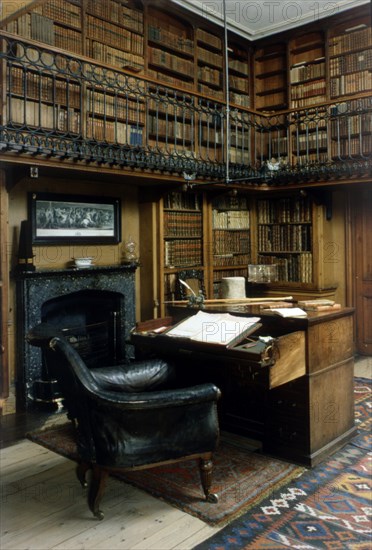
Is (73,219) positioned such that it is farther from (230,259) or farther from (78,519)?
(78,519)

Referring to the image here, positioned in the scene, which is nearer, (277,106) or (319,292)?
(319,292)

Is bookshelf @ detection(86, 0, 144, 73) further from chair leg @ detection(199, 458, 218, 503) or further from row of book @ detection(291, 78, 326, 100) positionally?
chair leg @ detection(199, 458, 218, 503)

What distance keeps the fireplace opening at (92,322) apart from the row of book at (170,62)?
2.84 m

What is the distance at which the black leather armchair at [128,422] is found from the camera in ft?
7.38

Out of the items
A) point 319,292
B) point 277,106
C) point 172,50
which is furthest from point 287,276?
point 172,50

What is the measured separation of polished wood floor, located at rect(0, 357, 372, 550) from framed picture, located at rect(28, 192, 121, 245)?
212cm

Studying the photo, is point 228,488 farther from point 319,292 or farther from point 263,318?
point 319,292

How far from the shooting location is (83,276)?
4.61 m

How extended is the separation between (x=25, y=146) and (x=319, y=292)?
12.6 ft

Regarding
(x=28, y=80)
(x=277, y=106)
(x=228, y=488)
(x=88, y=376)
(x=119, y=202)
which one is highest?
(x=277, y=106)

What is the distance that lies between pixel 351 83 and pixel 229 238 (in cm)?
246

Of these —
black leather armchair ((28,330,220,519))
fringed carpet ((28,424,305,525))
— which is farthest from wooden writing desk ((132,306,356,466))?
black leather armchair ((28,330,220,519))

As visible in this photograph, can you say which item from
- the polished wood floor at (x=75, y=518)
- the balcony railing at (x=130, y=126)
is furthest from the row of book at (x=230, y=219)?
the polished wood floor at (x=75, y=518)

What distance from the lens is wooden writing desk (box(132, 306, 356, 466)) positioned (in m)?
2.79
